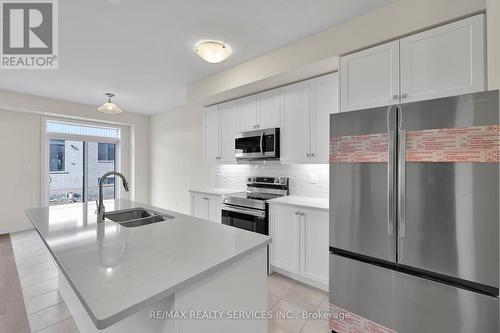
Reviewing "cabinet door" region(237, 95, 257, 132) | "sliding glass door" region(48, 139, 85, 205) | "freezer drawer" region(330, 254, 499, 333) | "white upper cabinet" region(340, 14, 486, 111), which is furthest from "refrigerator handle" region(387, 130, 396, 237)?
"sliding glass door" region(48, 139, 85, 205)

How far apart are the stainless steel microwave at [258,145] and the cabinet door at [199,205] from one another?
93 cm

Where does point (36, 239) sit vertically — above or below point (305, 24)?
below

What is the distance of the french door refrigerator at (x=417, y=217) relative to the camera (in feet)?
4.55

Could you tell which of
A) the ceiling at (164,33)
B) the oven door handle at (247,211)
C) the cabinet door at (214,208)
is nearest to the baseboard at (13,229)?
the ceiling at (164,33)

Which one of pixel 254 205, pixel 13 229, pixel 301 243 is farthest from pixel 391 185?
pixel 13 229

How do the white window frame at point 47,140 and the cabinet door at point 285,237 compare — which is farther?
the white window frame at point 47,140

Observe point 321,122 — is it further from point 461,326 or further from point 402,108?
point 461,326

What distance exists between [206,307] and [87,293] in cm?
50

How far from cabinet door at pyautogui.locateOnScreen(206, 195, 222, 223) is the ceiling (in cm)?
188

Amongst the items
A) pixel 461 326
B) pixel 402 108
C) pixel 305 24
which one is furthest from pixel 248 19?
pixel 461 326

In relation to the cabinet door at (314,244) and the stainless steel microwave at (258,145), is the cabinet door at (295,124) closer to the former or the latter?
the stainless steel microwave at (258,145)

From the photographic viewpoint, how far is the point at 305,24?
222 centimetres

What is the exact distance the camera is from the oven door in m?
2.95

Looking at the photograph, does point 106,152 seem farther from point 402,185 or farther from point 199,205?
point 402,185
